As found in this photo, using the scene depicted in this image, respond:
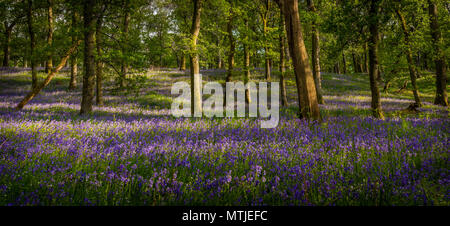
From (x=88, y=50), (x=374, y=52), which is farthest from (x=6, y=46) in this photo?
(x=374, y=52)

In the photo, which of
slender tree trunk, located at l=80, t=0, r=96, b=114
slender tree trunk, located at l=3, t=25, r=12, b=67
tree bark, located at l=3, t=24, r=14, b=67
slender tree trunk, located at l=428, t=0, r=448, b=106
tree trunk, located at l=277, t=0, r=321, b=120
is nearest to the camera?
tree trunk, located at l=277, t=0, r=321, b=120

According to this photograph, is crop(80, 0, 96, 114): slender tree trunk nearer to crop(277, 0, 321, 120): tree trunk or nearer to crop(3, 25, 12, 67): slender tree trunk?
crop(277, 0, 321, 120): tree trunk

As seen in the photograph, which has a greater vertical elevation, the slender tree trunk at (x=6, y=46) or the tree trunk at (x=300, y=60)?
the slender tree trunk at (x=6, y=46)

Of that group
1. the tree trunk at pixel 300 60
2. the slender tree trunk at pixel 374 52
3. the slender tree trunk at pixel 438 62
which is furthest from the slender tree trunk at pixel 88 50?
the slender tree trunk at pixel 438 62

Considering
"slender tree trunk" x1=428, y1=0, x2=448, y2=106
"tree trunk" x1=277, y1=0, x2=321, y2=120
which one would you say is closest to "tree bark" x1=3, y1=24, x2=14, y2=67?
"tree trunk" x1=277, y1=0, x2=321, y2=120

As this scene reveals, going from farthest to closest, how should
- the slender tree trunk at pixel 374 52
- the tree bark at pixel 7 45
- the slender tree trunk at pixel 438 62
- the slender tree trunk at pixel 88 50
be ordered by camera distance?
the tree bark at pixel 7 45 → the slender tree trunk at pixel 438 62 → the slender tree trunk at pixel 88 50 → the slender tree trunk at pixel 374 52

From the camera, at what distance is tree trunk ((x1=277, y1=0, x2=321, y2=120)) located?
698cm

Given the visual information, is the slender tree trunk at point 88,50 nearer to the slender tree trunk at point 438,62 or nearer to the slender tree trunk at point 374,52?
the slender tree trunk at point 374,52

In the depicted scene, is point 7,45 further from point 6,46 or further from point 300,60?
point 300,60

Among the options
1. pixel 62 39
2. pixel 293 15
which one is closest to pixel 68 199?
pixel 293 15

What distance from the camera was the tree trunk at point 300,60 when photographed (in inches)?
275

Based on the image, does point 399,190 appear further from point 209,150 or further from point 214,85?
point 214,85
